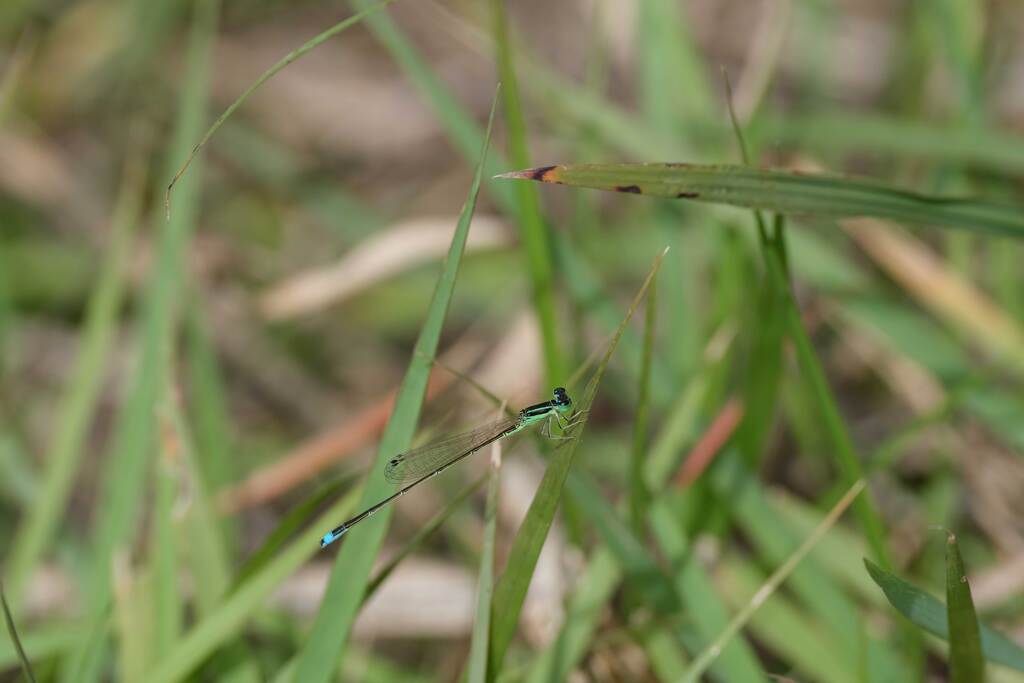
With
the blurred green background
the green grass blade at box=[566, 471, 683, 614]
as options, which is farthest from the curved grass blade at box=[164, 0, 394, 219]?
the green grass blade at box=[566, 471, 683, 614]

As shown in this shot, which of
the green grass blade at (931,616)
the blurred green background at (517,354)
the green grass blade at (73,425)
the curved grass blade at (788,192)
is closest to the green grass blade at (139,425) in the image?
the blurred green background at (517,354)

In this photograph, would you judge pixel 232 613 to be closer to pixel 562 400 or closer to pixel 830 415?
pixel 562 400

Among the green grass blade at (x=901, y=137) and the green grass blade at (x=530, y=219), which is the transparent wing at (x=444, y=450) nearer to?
the green grass blade at (x=530, y=219)

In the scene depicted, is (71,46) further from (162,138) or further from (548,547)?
(548,547)

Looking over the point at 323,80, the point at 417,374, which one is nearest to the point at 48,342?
the point at 323,80

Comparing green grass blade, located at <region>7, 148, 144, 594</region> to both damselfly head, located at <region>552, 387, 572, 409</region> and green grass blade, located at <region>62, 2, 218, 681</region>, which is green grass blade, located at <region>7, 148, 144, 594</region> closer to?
green grass blade, located at <region>62, 2, 218, 681</region>

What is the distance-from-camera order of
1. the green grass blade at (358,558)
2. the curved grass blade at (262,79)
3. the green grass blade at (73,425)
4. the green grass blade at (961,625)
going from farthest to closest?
the green grass blade at (73,425)
the green grass blade at (358,558)
the curved grass blade at (262,79)
the green grass blade at (961,625)
